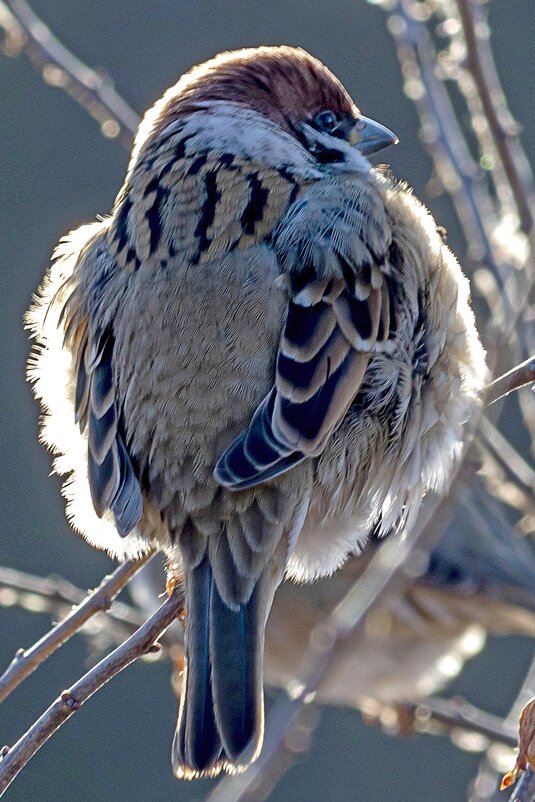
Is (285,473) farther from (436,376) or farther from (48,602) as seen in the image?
(48,602)

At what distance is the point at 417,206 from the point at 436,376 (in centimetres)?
45

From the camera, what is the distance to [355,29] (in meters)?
10.2

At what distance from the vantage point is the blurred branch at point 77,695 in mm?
2674

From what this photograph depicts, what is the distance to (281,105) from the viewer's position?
3.88 m

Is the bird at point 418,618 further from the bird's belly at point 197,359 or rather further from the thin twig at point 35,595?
the bird's belly at point 197,359

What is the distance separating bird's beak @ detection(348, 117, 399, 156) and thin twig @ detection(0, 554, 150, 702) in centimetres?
133

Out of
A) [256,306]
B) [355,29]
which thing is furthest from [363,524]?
[355,29]

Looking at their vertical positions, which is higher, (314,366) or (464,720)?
(314,366)

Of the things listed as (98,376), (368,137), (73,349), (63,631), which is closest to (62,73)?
(368,137)

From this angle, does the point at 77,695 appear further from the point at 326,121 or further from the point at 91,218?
the point at 91,218

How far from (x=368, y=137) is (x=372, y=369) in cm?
90

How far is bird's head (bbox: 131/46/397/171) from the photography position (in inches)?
149

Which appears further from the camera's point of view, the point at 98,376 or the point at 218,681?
the point at 98,376

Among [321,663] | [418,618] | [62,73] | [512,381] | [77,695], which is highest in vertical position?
[62,73]
